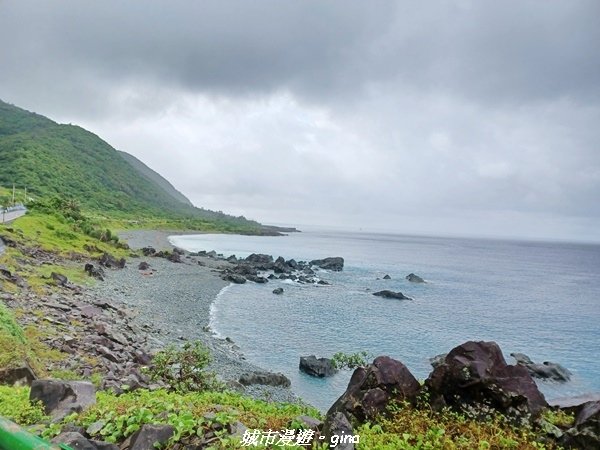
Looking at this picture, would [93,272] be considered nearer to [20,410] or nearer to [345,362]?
[345,362]

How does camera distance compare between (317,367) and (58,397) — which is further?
(317,367)

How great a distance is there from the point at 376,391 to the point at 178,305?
31824 millimetres

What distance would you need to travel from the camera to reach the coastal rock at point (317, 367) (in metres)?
24.9

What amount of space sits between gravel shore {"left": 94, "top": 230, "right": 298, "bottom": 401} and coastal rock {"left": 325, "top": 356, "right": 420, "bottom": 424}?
10019mm

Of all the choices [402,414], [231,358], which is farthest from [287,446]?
[231,358]

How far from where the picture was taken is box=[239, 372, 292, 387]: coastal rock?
21.5m

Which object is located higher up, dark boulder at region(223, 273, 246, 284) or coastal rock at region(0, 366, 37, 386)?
coastal rock at region(0, 366, 37, 386)

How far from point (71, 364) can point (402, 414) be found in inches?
506

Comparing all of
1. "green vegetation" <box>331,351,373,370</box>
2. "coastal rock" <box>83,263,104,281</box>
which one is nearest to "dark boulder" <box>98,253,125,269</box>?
"coastal rock" <box>83,263,104,281</box>

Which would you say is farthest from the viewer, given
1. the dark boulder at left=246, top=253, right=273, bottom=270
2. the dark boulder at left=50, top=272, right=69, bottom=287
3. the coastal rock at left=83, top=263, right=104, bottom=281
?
the dark boulder at left=246, top=253, right=273, bottom=270

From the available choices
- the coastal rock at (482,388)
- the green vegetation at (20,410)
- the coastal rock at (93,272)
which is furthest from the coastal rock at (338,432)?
the coastal rock at (93,272)

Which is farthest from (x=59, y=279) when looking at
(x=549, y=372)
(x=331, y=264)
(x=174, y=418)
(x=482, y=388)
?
(x=331, y=264)

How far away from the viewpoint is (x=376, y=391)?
8727 millimetres

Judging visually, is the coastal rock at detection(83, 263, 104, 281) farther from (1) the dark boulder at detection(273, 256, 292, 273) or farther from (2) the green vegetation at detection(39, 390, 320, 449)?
(1) the dark boulder at detection(273, 256, 292, 273)
